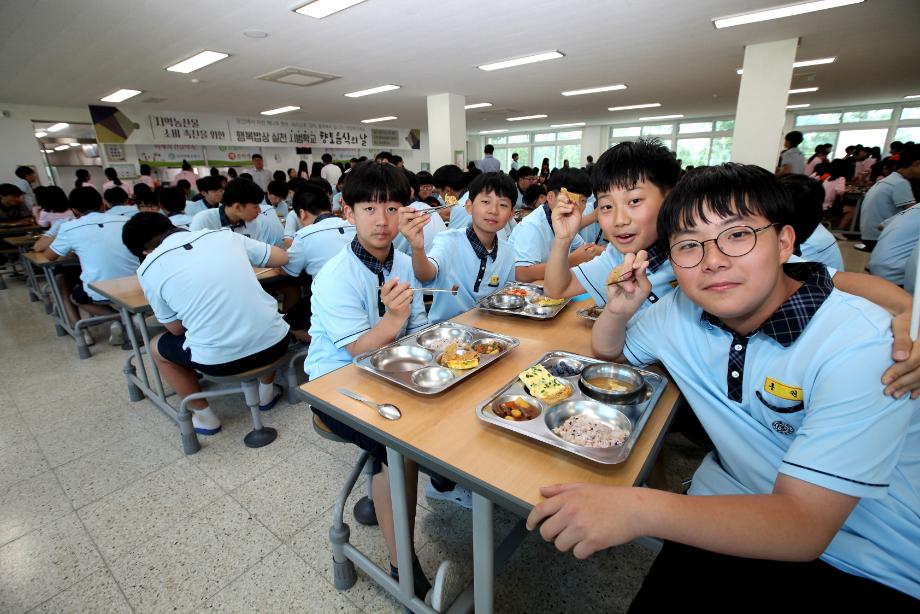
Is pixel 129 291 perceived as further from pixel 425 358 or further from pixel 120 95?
pixel 120 95

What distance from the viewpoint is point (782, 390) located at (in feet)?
2.81

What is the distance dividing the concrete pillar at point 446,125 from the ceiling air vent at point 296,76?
2.37 metres

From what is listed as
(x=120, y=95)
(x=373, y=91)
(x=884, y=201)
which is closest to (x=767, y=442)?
(x=884, y=201)

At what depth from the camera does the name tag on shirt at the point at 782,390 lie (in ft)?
2.75

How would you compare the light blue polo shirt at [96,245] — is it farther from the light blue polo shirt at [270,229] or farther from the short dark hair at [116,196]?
the light blue polo shirt at [270,229]

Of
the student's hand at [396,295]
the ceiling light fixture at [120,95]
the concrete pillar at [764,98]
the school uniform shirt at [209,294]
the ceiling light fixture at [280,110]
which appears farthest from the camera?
the ceiling light fixture at [280,110]

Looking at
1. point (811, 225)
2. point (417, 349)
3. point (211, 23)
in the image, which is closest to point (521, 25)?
point (211, 23)

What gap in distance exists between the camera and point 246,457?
7.21 ft

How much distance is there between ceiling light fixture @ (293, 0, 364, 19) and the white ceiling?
0.38ft

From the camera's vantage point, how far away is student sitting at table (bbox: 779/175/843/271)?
175 centimetres

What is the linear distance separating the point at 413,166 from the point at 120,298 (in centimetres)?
1453

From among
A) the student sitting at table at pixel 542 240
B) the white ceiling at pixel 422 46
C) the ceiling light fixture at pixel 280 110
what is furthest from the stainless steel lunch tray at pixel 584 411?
the ceiling light fixture at pixel 280 110

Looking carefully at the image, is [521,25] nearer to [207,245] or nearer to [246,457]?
[207,245]

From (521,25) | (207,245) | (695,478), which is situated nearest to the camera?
(695,478)
